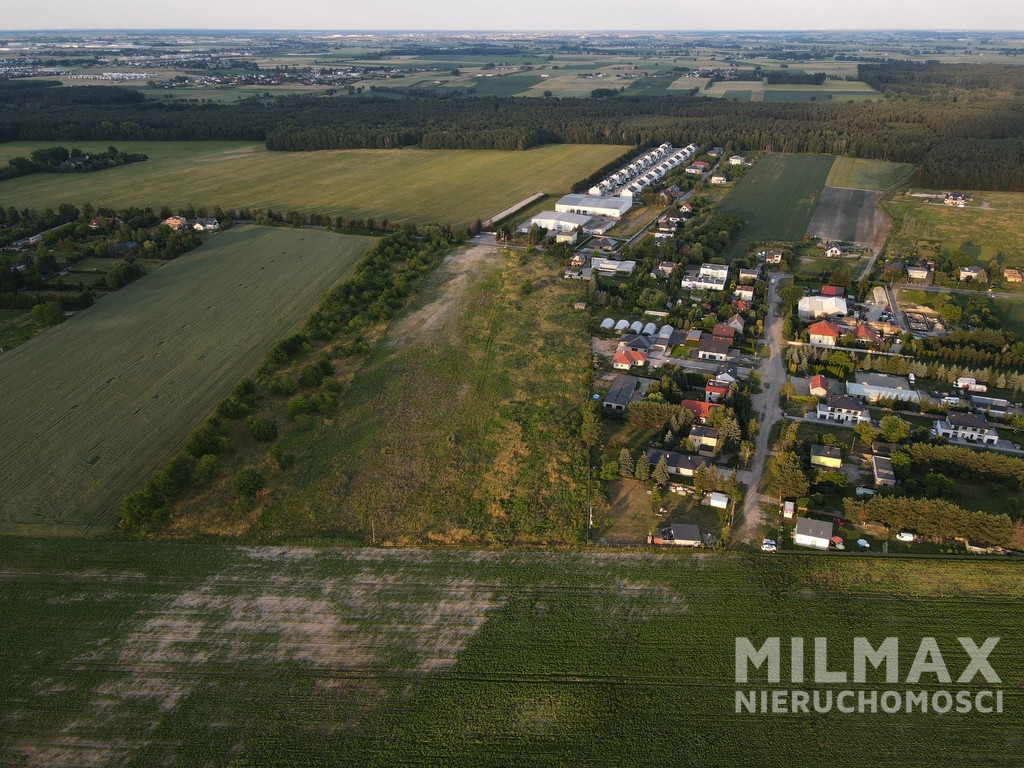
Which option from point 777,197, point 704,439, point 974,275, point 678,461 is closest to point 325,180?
point 777,197

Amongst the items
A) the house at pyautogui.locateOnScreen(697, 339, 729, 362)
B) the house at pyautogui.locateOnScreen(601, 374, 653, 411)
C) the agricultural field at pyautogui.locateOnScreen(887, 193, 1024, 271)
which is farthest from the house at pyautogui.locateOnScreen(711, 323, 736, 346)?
the agricultural field at pyautogui.locateOnScreen(887, 193, 1024, 271)

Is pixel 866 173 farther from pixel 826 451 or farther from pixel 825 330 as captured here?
pixel 826 451

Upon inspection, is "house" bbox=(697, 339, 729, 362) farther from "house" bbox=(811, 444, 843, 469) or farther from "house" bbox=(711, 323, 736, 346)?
"house" bbox=(811, 444, 843, 469)

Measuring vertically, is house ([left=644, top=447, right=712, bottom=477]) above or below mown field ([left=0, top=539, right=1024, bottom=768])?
above

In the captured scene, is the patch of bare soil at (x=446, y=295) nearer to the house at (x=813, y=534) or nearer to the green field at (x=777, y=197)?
the green field at (x=777, y=197)

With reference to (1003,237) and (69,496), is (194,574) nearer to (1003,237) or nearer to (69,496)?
(69,496)

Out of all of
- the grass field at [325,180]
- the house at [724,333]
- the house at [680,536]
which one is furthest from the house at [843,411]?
the grass field at [325,180]
